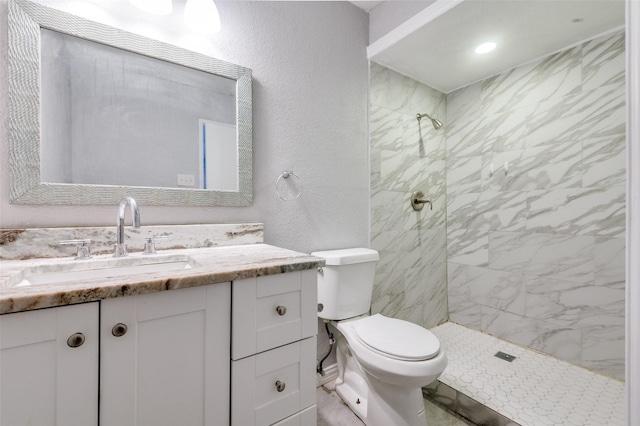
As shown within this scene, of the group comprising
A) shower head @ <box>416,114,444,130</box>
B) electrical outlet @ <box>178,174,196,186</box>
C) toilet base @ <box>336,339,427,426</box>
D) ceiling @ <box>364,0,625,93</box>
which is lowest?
toilet base @ <box>336,339,427,426</box>

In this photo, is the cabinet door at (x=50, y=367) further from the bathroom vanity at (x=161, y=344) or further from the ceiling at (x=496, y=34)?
the ceiling at (x=496, y=34)

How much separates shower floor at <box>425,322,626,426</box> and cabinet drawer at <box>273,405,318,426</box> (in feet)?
3.22

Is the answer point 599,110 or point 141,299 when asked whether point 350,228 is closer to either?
point 141,299

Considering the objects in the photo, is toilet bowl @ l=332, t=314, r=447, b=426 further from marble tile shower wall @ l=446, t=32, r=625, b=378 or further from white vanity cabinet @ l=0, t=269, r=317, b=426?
marble tile shower wall @ l=446, t=32, r=625, b=378

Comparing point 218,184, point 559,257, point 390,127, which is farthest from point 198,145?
point 559,257

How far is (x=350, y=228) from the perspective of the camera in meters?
1.84

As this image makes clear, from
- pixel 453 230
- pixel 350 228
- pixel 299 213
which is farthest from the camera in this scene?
pixel 453 230

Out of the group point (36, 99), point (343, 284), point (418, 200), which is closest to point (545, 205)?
point (418, 200)

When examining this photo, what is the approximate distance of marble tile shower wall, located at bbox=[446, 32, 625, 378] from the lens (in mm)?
1681

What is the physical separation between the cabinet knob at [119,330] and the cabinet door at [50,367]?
0.11 feet

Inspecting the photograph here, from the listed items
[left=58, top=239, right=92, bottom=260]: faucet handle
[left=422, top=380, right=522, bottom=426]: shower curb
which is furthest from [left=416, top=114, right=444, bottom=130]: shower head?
[left=58, top=239, right=92, bottom=260]: faucet handle

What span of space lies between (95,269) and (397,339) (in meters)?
1.22

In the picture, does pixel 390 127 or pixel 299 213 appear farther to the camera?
pixel 390 127

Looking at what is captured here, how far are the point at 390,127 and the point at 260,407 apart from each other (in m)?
1.84
